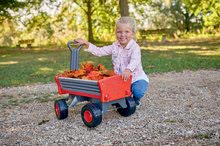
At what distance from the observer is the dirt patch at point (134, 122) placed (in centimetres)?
354

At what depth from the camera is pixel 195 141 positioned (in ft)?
10.9

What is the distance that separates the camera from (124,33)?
14.9ft

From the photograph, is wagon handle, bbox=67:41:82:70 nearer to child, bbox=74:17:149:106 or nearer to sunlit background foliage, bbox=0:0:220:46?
child, bbox=74:17:149:106

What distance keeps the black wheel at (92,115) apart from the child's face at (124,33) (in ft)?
3.22

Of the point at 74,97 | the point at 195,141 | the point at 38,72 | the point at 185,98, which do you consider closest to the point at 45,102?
the point at 74,97

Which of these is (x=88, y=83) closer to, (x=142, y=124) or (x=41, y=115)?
(x=142, y=124)

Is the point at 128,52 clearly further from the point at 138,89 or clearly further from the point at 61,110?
the point at 61,110

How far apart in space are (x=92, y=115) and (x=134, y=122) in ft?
1.68

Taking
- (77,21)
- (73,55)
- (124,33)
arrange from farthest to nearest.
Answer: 1. (77,21)
2. (73,55)
3. (124,33)

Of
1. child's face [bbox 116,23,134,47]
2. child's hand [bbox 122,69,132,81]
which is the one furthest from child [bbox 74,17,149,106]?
child's hand [bbox 122,69,132,81]

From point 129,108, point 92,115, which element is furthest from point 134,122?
point 92,115

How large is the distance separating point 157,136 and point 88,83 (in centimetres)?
100

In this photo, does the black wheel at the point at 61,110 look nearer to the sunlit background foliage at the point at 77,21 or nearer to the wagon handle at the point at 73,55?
the wagon handle at the point at 73,55

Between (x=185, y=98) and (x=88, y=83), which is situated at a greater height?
(x=88, y=83)
